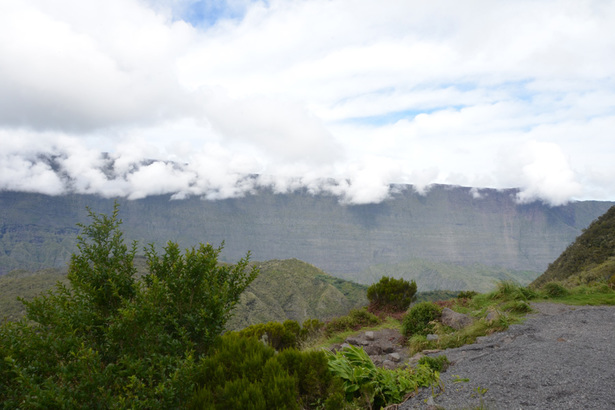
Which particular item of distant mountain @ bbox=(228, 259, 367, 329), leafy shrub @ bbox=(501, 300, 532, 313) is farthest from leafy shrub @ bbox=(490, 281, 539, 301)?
distant mountain @ bbox=(228, 259, 367, 329)

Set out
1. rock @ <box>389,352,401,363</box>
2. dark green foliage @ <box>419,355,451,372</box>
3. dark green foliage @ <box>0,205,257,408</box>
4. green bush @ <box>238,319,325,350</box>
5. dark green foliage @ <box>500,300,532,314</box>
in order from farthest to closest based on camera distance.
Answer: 1. green bush @ <box>238,319,325,350</box>
2. dark green foliage @ <box>500,300,532,314</box>
3. rock @ <box>389,352,401,363</box>
4. dark green foliage @ <box>419,355,451,372</box>
5. dark green foliage @ <box>0,205,257,408</box>

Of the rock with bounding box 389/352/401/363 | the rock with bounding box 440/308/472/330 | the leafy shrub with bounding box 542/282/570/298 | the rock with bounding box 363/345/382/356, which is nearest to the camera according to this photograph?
the rock with bounding box 389/352/401/363

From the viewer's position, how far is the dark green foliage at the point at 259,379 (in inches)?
164

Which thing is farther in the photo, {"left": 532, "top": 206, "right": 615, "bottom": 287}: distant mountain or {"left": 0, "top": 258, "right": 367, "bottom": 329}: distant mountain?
{"left": 0, "top": 258, "right": 367, "bottom": 329}: distant mountain

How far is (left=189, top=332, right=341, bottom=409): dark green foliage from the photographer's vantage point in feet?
13.7

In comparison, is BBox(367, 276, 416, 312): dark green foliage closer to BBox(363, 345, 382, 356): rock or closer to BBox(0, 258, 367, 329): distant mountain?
BBox(363, 345, 382, 356): rock

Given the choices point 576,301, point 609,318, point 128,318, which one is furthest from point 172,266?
point 576,301

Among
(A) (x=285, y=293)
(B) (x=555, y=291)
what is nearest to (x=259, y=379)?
(B) (x=555, y=291)

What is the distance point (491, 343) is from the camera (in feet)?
27.7

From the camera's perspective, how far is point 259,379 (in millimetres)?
4613

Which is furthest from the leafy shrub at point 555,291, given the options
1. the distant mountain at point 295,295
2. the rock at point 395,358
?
the distant mountain at point 295,295

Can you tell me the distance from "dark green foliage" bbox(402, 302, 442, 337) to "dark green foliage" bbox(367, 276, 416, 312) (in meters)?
6.36

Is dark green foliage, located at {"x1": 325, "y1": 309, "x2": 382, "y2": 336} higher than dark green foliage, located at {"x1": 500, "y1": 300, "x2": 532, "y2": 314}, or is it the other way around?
dark green foliage, located at {"x1": 500, "y1": 300, "x2": 532, "y2": 314}

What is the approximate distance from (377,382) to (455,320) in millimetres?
6795
